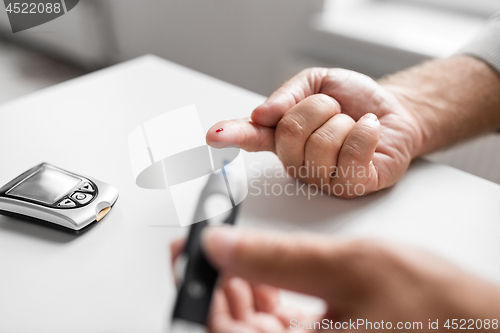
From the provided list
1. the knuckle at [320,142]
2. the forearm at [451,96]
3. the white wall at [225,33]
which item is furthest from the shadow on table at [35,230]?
the white wall at [225,33]

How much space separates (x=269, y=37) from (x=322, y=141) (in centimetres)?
113

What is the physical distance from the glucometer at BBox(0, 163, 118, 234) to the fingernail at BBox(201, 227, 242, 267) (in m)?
0.21

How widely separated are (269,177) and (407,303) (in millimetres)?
299

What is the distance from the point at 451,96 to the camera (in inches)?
27.8

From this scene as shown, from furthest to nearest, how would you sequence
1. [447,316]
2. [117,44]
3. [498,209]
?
1. [117,44]
2. [498,209]
3. [447,316]

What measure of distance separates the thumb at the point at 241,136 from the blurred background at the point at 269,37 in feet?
1.52

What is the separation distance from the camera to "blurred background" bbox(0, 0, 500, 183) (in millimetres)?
1211

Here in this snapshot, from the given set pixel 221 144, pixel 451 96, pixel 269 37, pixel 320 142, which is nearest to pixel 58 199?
pixel 221 144

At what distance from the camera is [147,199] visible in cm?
47

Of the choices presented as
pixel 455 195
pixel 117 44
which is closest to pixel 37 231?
pixel 455 195

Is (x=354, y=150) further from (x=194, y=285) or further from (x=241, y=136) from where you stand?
(x=194, y=285)

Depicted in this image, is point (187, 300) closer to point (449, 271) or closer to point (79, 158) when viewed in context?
point (449, 271)

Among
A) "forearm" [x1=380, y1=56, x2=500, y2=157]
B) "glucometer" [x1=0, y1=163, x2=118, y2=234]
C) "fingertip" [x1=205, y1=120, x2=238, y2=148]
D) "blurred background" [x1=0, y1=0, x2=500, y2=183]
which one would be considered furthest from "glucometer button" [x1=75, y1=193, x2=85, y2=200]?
"blurred background" [x1=0, y1=0, x2=500, y2=183]

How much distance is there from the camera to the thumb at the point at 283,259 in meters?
0.24
